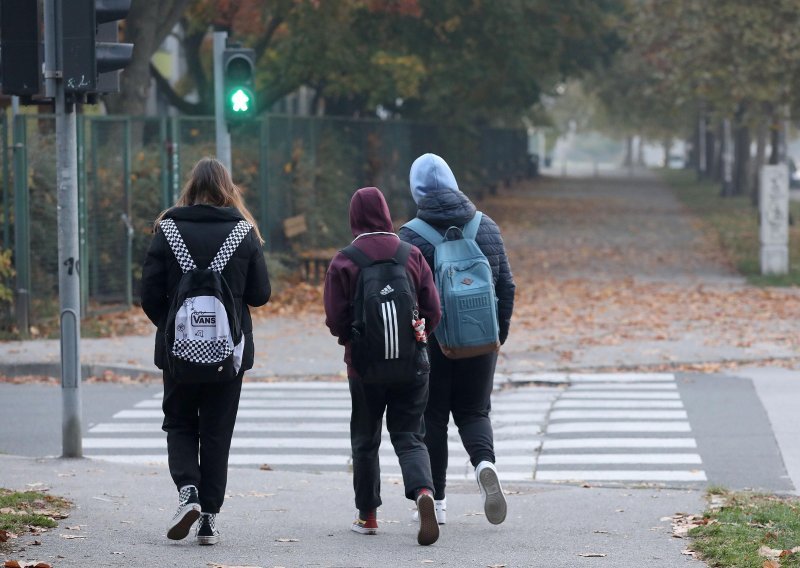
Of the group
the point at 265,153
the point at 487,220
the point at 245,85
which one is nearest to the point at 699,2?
the point at 265,153

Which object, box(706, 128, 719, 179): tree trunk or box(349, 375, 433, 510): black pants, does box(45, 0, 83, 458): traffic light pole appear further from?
box(706, 128, 719, 179): tree trunk

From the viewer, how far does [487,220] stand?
24.5 feet

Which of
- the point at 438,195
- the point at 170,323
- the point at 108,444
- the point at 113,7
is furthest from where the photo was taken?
the point at 108,444

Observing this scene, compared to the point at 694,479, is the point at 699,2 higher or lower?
higher

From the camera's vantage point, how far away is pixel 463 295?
7.23 metres

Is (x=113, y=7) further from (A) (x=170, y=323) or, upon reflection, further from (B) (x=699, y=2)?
(B) (x=699, y=2)

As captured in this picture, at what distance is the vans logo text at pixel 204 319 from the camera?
6.54m

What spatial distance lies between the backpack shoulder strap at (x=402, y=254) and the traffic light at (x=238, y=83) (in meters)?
9.19

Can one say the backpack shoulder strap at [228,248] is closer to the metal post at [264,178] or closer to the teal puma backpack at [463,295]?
the teal puma backpack at [463,295]

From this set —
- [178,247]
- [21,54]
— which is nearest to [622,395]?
[21,54]

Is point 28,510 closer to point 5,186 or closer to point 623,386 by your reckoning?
point 623,386

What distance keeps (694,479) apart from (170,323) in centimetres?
409

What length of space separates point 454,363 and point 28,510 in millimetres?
2178

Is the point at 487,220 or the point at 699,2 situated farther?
the point at 699,2
